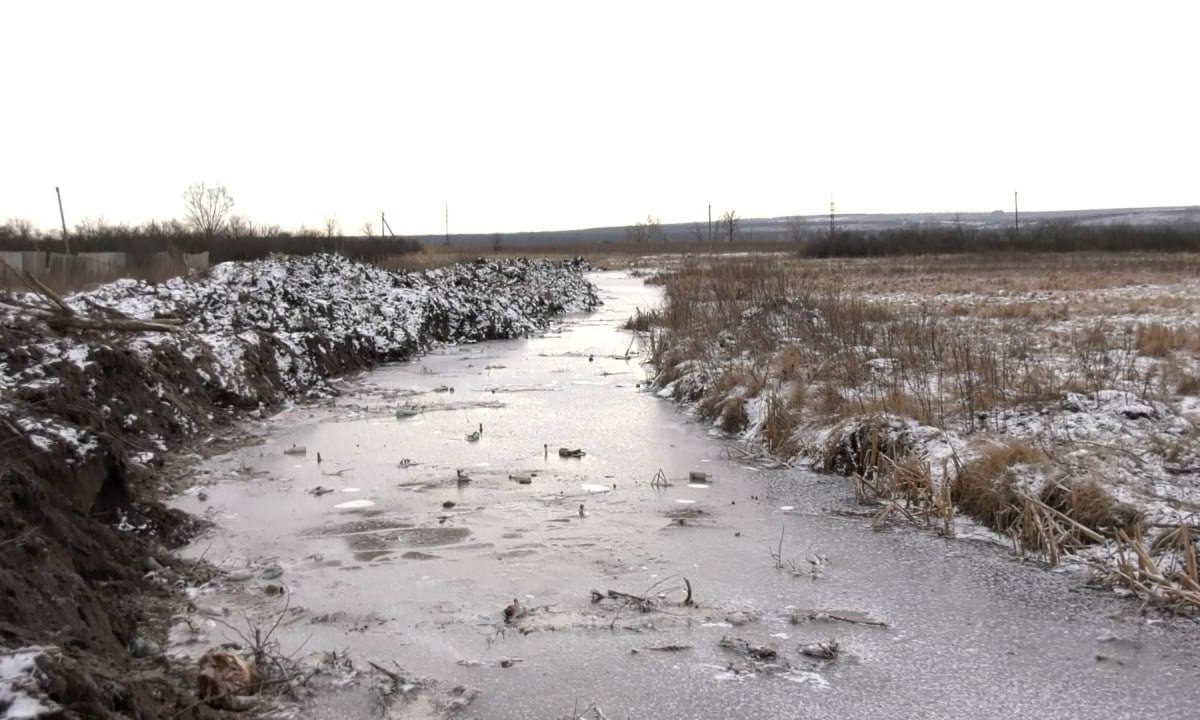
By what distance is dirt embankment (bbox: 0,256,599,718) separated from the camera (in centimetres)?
366

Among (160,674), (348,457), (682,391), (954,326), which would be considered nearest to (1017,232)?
(954,326)

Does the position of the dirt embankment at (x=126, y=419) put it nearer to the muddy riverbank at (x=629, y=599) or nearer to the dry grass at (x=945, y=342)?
the muddy riverbank at (x=629, y=599)

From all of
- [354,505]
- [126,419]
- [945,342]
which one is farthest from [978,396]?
[126,419]

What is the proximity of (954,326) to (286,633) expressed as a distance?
12349 millimetres

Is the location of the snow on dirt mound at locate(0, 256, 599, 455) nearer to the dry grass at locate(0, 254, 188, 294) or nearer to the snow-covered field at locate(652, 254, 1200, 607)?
the dry grass at locate(0, 254, 188, 294)

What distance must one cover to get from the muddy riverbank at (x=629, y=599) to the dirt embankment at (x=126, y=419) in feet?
1.51

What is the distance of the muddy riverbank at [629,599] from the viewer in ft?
13.5

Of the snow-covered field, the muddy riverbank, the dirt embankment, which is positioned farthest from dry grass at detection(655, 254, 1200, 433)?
the dirt embankment

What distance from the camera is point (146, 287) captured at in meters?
14.2

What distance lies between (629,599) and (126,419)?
18.2 ft

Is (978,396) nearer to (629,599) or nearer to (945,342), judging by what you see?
(945,342)

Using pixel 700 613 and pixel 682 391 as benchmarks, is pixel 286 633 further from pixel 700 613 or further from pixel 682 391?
pixel 682 391

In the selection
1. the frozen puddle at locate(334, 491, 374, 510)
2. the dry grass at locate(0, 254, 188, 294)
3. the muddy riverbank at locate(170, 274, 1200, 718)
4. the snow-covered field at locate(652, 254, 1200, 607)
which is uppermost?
the dry grass at locate(0, 254, 188, 294)

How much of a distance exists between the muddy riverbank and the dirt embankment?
1.51 ft
